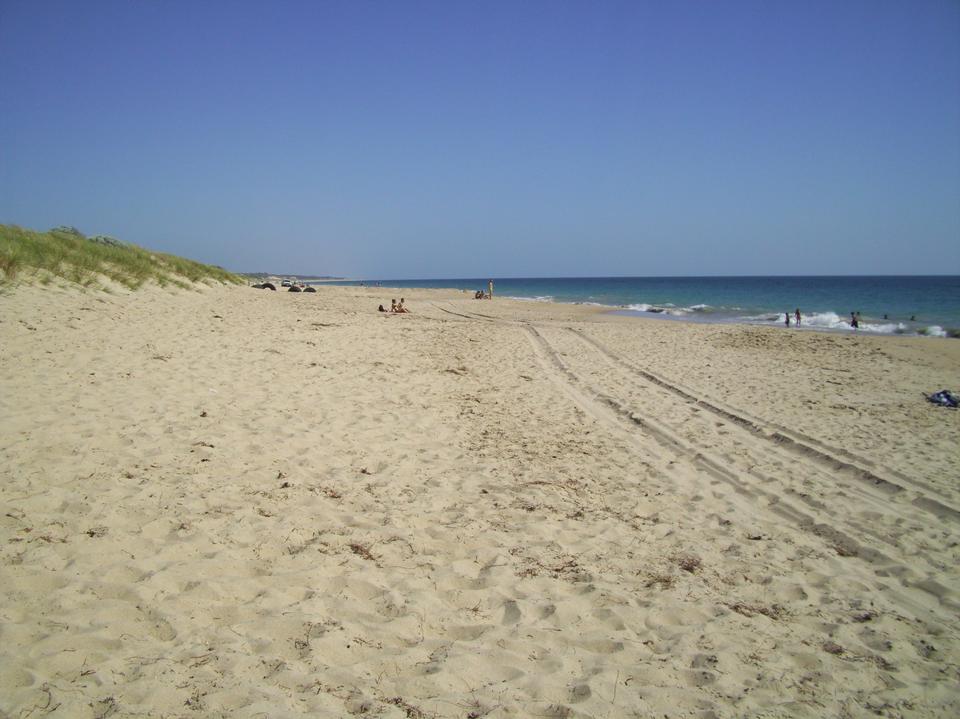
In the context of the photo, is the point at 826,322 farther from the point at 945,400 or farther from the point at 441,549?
the point at 441,549

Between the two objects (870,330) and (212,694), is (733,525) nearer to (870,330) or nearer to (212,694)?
(212,694)

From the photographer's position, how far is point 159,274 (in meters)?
18.3

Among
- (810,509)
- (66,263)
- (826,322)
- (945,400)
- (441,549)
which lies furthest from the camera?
(826,322)

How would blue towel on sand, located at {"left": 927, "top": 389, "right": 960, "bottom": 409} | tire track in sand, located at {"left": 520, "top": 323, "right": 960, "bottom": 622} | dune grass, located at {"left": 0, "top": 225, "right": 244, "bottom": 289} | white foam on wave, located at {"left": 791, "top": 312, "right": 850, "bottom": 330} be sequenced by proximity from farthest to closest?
white foam on wave, located at {"left": 791, "top": 312, "right": 850, "bottom": 330}
dune grass, located at {"left": 0, "top": 225, "right": 244, "bottom": 289}
blue towel on sand, located at {"left": 927, "top": 389, "right": 960, "bottom": 409}
tire track in sand, located at {"left": 520, "top": 323, "right": 960, "bottom": 622}

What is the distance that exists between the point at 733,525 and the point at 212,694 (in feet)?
13.9

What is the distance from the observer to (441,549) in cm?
393

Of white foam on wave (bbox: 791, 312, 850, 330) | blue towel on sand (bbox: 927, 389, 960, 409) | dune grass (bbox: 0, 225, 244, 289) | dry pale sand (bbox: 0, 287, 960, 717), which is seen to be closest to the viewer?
dry pale sand (bbox: 0, 287, 960, 717)

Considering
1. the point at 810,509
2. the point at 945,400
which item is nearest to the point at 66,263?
the point at 810,509

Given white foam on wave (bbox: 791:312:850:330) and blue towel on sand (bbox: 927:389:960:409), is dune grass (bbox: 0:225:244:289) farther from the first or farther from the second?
white foam on wave (bbox: 791:312:850:330)

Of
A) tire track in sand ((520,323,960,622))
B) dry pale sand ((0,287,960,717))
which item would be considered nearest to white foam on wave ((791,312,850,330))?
dry pale sand ((0,287,960,717))

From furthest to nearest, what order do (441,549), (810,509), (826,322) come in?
(826,322) < (810,509) < (441,549)

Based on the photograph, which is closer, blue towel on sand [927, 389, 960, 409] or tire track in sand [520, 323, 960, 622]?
tire track in sand [520, 323, 960, 622]

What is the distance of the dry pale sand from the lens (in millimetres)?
2607

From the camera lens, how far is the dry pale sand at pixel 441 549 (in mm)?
2607
